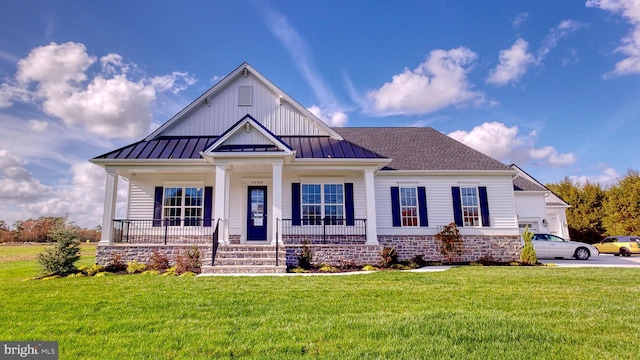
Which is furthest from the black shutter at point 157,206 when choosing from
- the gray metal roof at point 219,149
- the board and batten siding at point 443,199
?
the board and batten siding at point 443,199

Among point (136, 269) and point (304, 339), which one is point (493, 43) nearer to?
point (304, 339)

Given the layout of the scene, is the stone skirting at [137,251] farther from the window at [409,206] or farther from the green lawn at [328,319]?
the window at [409,206]

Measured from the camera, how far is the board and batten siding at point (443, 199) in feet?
43.1

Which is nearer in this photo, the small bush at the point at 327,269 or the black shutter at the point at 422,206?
the small bush at the point at 327,269

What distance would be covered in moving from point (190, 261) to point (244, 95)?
24.3 ft

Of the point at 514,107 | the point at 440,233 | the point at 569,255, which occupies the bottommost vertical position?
the point at 569,255

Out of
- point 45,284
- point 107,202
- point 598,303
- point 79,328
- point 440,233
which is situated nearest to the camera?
point 79,328

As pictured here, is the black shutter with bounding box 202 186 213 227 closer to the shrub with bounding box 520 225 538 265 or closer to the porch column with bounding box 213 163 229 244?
the porch column with bounding box 213 163 229 244

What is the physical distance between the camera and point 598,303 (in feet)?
18.5

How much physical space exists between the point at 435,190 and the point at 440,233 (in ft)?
5.97

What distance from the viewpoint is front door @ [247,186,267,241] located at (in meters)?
12.8

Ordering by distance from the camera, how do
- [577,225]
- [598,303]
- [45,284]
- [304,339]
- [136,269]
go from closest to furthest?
[304,339], [598,303], [45,284], [136,269], [577,225]

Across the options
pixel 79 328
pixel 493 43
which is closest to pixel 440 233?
pixel 493 43

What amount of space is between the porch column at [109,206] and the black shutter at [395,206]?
10.6 meters
